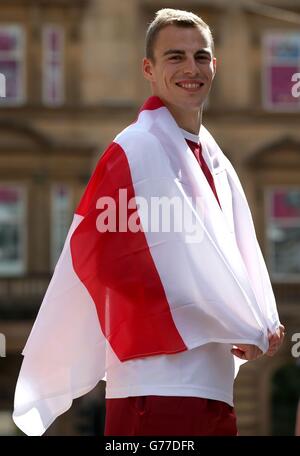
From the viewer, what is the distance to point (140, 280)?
3.52m

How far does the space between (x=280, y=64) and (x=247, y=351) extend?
20.7 metres

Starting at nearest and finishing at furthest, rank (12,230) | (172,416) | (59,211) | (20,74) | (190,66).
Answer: (172,416) < (190,66) < (20,74) < (12,230) < (59,211)

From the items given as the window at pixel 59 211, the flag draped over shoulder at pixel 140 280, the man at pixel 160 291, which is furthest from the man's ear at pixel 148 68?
the window at pixel 59 211

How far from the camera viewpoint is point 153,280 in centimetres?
352

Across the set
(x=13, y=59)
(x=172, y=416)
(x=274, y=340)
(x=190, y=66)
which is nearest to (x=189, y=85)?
(x=190, y=66)

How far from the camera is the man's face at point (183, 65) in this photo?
146 inches

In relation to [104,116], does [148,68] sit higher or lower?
lower

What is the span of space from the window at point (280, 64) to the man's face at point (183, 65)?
20.2 m

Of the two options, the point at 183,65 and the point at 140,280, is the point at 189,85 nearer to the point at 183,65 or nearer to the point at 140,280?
the point at 183,65

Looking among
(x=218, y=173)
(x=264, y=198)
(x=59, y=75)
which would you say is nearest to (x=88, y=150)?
(x=59, y=75)

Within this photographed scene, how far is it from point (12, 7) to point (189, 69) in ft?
67.4

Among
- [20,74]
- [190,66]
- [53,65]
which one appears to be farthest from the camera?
[53,65]

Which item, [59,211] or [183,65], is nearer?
[183,65]

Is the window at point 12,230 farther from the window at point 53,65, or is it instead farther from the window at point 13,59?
the window at point 53,65
